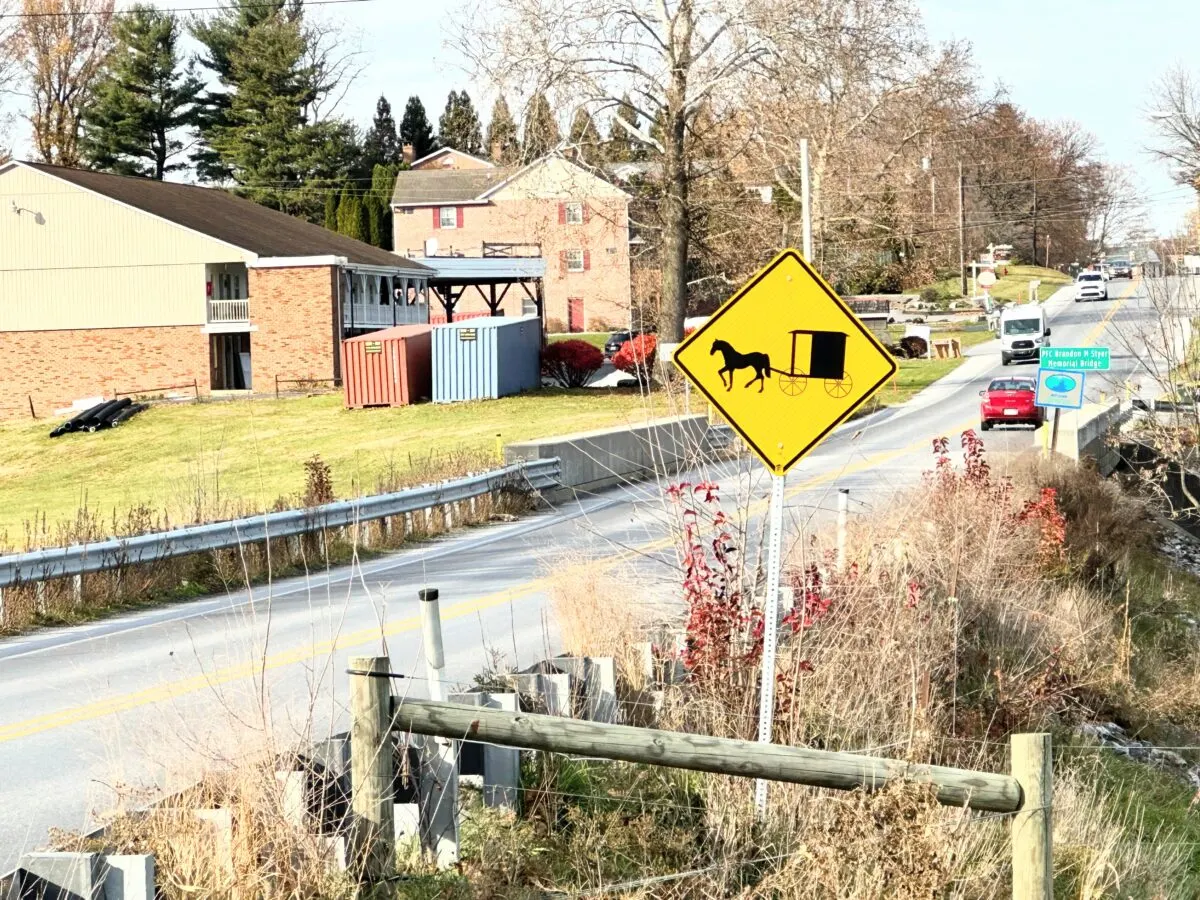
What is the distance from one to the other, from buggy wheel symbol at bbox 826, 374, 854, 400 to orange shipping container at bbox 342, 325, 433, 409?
121 feet

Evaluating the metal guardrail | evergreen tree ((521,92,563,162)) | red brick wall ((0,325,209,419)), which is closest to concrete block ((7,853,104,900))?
the metal guardrail

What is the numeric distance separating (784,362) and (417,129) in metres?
119

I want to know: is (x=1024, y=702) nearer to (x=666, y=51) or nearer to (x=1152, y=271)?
(x=666, y=51)

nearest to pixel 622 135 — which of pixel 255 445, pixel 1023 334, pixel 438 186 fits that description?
pixel 255 445

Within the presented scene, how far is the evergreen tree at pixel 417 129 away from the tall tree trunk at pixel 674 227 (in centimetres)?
8230

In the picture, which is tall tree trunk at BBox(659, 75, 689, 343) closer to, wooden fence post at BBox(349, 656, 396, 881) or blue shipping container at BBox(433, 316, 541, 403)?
blue shipping container at BBox(433, 316, 541, 403)

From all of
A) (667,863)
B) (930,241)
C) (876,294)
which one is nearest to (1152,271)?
(667,863)

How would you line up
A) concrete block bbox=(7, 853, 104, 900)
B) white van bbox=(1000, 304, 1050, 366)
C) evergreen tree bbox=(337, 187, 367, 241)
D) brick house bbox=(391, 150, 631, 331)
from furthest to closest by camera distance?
evergreen tree bbox=(337, 187, 367, 241) < brick house bbox=(391, 150, 631, 331) < white van bbox=(1000, 304, 1050, 366) < concrete block bbox=(7, 853, 104, 900)

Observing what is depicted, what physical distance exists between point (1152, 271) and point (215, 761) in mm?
38562

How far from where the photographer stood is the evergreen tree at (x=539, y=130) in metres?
37.2

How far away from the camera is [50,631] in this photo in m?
13.8

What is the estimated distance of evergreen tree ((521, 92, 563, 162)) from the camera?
37156mm

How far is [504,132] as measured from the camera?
37.7 metres

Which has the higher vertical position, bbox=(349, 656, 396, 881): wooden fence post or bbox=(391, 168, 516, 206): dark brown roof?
bbox=(391, 168, 516, 206): dark brown roof
